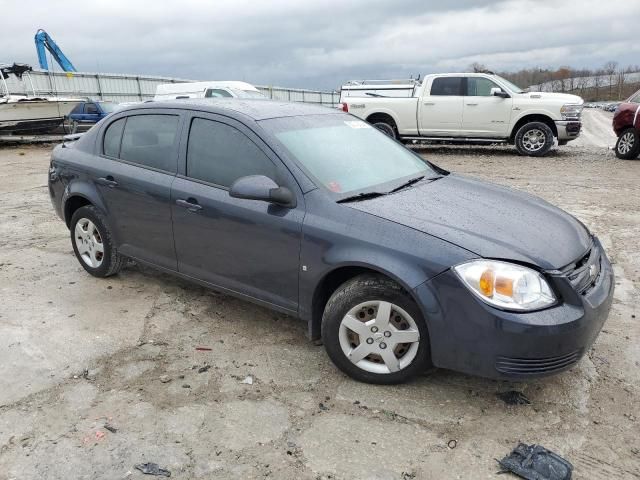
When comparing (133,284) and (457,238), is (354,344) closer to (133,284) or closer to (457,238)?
(457,238)

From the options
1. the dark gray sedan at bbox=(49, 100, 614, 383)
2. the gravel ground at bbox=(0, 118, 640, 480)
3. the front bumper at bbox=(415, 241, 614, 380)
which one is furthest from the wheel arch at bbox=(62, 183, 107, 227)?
the front bumper at bbox=(415, 241, 614, 380)

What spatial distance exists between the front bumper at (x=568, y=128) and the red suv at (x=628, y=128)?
0.87 metres

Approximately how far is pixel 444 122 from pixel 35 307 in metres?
10.8

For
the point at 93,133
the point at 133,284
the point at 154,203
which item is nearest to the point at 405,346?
the point at 154,203

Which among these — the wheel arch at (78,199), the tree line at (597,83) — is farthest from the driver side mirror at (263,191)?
the tree line at (597,83)

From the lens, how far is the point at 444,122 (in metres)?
13.0

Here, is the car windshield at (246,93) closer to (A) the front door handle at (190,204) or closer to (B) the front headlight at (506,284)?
(A) the front door handle at (190,204)

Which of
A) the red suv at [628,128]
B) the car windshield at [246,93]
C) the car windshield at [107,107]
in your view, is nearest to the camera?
the red suv at [628,128]

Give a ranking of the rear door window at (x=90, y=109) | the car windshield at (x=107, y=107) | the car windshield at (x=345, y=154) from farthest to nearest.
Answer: the car windshield at (x=107, y=107) < the rear door window at (x=90, y=109) < the car windshield at (x=345, y=154)

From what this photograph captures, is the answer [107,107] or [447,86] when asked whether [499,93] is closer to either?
[447,86]

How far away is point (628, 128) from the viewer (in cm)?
1186

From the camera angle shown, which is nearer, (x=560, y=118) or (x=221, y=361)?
(x=221, y=361)

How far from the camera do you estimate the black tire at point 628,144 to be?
11.7 m

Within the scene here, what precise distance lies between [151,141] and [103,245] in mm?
1084
